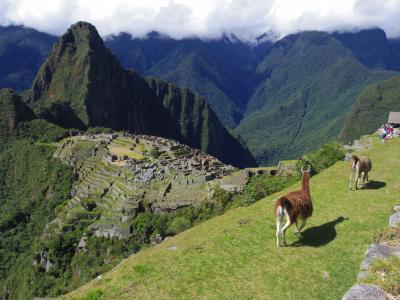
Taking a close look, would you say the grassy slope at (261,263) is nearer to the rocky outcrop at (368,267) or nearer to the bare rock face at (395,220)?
the bare rock face at (395,220)

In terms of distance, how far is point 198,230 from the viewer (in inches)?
→ 704

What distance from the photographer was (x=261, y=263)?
1191 cm

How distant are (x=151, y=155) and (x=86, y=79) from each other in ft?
357

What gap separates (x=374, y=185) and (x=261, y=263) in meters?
8.14

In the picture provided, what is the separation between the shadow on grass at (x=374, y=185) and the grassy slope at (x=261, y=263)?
112cm

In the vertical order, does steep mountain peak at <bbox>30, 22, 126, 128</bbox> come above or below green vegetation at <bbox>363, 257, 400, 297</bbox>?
above

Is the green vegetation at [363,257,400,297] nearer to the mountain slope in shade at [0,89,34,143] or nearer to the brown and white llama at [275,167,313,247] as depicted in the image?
the brown and white llama at [275,167,313,247]

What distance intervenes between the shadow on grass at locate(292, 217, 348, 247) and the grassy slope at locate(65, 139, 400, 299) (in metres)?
0.03

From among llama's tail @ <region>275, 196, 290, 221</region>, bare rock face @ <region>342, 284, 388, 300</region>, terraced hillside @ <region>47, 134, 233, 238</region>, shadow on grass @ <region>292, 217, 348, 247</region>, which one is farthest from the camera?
terraced hillside @ <region>47, 134, 233, 238</region>

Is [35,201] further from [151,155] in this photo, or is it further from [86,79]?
[86,79]

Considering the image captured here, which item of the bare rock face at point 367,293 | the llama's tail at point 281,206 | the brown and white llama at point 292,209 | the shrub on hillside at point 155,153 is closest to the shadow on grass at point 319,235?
the brown and white llama at point 292,209

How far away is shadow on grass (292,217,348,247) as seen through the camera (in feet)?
42.2

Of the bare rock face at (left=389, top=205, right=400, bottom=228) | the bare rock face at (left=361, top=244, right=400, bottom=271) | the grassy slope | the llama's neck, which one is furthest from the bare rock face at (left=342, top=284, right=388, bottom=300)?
the llama's neck

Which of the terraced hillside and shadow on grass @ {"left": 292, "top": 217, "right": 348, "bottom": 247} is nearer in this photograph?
shadow on grass @ {"left": 292, "top": 217, "right": 348, "bottom": 247}
